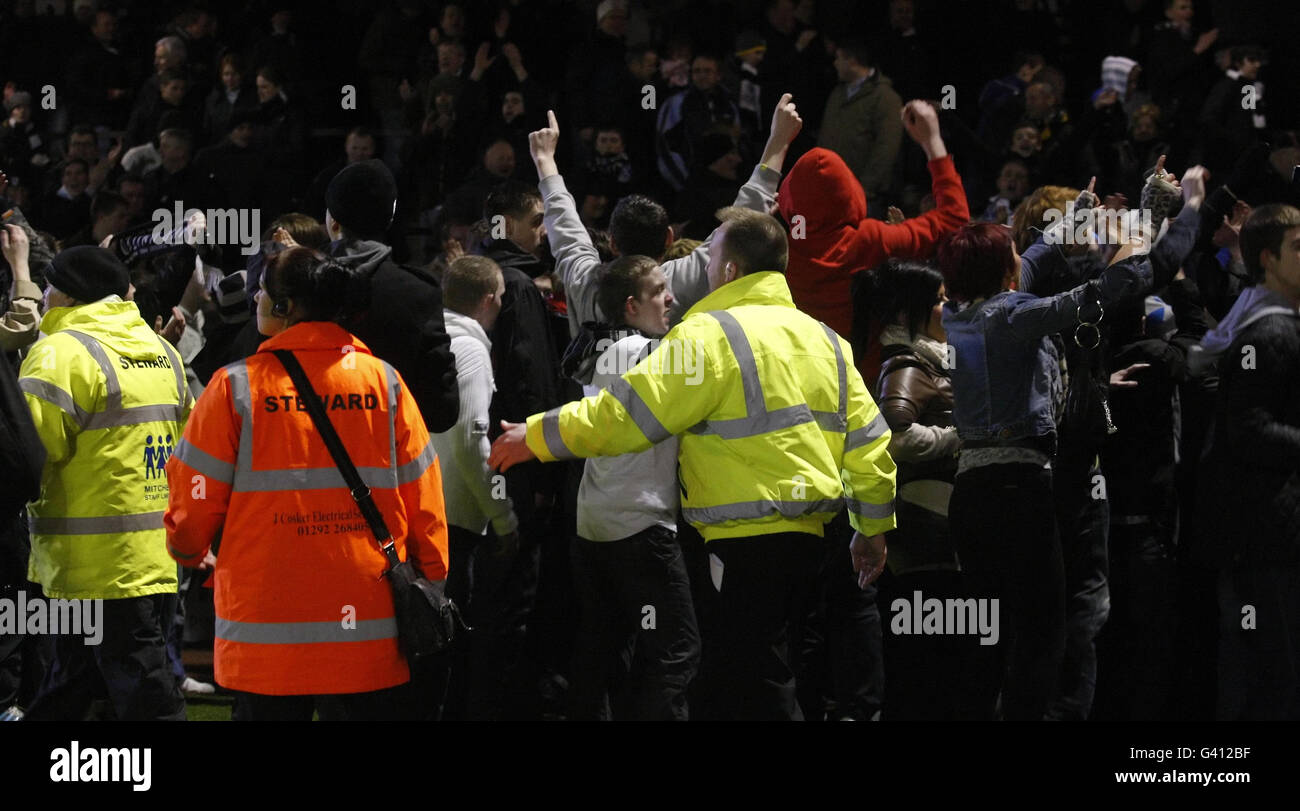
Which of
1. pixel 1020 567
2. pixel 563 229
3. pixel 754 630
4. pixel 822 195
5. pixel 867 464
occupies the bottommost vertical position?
pixel 754 630

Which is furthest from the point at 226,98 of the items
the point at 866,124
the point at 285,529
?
the point at 285,529

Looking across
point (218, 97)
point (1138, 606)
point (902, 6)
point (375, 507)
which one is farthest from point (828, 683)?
point (218, 97)

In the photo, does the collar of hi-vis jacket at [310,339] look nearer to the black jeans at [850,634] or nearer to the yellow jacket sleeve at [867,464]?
the yellow jacket sleeve at [867,464]

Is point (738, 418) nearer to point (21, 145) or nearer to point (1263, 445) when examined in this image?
point (1263, 445)

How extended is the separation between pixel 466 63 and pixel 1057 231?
691 centimetres

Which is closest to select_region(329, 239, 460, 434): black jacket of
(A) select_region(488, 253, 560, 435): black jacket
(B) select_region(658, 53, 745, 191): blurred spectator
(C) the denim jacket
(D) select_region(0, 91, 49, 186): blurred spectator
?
(A) select_region(488, 253, 560, 435): black jacket

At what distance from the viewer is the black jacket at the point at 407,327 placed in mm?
4969

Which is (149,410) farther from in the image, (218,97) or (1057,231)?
(218,97)

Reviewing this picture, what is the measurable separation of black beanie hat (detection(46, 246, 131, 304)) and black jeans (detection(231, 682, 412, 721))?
1863mm

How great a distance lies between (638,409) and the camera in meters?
4.45

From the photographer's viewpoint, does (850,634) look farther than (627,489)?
Yes

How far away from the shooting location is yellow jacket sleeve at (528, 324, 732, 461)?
4453mm

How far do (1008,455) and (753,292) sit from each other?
3.51 ft
